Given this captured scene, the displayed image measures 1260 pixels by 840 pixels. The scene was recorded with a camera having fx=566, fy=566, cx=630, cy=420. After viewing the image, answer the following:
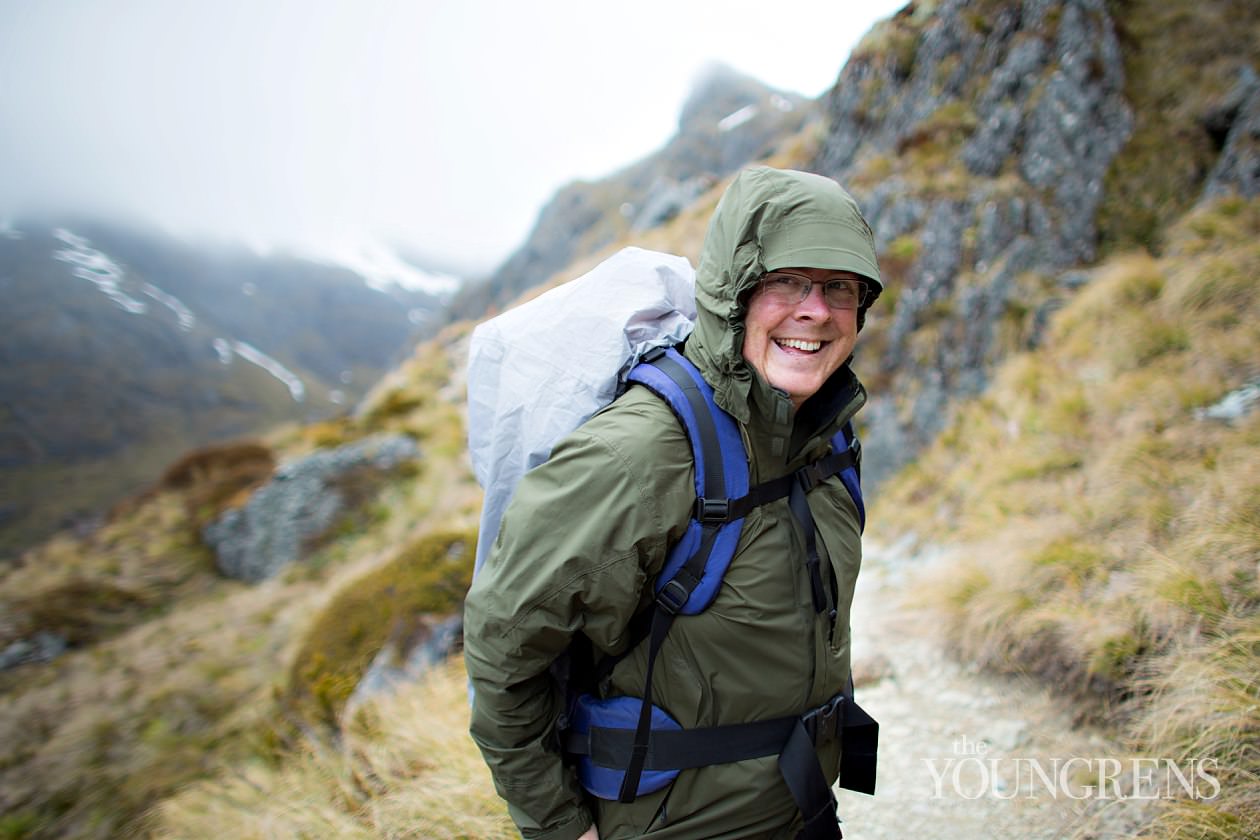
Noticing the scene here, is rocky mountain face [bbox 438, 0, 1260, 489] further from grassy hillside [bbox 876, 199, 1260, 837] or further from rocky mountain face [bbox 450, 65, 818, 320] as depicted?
rocky mountain face [bbox 450, 65, 818, 320]

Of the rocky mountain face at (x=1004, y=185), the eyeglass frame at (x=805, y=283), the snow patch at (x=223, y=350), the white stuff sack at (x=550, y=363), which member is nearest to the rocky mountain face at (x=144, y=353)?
the snow patch at (x=223, y=350)

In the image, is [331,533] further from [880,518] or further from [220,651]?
[880,518]

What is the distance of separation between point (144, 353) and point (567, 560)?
11726 centimetres

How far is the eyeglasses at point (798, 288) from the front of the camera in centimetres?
156

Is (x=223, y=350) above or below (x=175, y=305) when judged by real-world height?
below

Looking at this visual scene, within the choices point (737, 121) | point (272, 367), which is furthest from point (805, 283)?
point (272, 367)

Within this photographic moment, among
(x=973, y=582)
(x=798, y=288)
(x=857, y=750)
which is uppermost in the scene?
(x=798, y=288)

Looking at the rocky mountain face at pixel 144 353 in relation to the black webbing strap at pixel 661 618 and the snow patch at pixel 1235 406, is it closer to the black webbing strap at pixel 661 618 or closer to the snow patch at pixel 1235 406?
the black webbing strap at pixel 661 618

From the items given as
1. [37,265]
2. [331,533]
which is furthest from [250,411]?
[331,533]

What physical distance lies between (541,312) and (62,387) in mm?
103230

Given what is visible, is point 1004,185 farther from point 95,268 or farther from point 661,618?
point 95,268

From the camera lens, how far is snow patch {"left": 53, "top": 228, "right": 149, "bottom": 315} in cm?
9794

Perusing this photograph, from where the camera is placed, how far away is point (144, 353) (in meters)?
89.4

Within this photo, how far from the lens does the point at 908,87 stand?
11.4 m
